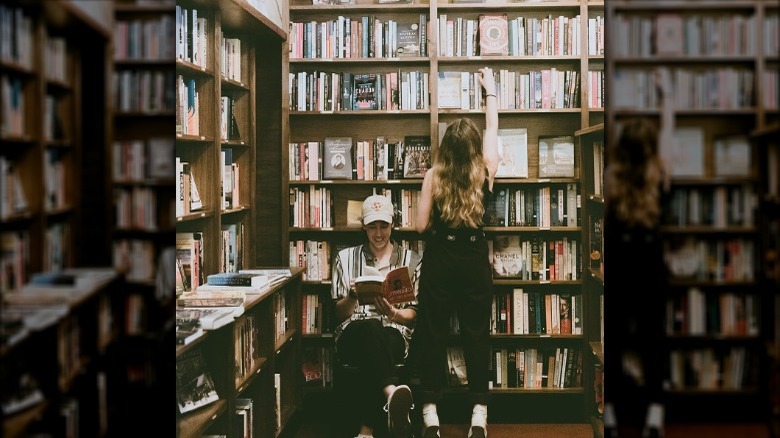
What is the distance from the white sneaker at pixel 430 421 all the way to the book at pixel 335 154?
1481 millimetres

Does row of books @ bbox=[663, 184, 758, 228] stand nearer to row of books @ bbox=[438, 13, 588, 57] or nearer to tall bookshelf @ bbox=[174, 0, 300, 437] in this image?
tall bookshelf @ bbox=[174, 0, 300, 437]

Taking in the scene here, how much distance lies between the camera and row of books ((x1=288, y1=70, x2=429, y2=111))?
464cm

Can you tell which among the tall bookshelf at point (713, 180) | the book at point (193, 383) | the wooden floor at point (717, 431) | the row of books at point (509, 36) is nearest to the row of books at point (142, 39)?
the tall bookshelf at point (713, 180)

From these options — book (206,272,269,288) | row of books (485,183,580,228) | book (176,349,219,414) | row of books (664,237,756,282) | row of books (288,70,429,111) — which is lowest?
book (176,349,219,414)

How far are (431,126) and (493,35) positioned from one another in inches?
26.6

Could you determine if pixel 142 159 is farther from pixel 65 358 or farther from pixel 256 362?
pixel 256 362

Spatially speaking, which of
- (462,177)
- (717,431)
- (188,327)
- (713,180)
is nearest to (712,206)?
(713,180)

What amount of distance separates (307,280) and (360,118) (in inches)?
41.7

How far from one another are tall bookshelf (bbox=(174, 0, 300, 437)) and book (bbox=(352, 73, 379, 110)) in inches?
18.2

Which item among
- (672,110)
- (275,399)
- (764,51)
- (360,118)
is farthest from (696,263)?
(360,118)

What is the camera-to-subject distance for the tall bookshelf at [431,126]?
Result: 462cm

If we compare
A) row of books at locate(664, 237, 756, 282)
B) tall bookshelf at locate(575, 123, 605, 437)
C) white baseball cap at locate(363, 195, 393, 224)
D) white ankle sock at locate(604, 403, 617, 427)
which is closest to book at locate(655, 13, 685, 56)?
row of books at locate(664, 237, 756, 282)

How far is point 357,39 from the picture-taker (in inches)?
183

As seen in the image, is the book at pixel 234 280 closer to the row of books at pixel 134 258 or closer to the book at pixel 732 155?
the row of books at pixel 134 258
